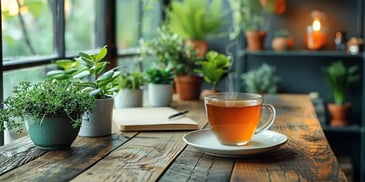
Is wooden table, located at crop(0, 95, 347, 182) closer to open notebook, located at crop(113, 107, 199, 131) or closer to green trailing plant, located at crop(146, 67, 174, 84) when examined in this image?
open notebook, located at crop(113, 107, 199, 131)

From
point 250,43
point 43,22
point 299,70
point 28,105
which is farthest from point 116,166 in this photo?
point 299,70

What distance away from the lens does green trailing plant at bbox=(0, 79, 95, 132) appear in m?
1.44

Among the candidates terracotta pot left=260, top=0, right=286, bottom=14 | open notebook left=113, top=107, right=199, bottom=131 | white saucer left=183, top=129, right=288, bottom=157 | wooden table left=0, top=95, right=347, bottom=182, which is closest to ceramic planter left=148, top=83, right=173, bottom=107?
open notebook left=113, top=107, right=199, bottom=131

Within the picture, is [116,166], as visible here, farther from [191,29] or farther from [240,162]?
[191,29]

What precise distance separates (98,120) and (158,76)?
701mm

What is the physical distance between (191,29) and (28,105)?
8.18 ft

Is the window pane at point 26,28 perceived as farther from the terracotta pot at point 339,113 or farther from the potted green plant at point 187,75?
the terracotta pot at point 339,113

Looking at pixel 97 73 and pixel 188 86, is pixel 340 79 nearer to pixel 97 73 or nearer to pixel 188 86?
pixel 188 86

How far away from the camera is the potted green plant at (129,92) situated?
2.24 metres

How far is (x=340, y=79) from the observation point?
4168mm

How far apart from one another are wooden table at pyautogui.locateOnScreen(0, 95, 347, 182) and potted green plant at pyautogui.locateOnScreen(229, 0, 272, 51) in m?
2.46

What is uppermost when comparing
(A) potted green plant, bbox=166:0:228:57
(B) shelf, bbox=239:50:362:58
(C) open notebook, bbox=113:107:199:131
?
(A) potted green plant, bbox=166:0:228:57

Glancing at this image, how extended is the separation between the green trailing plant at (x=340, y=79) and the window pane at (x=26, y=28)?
2.46m

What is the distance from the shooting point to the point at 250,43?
13.8 ft
